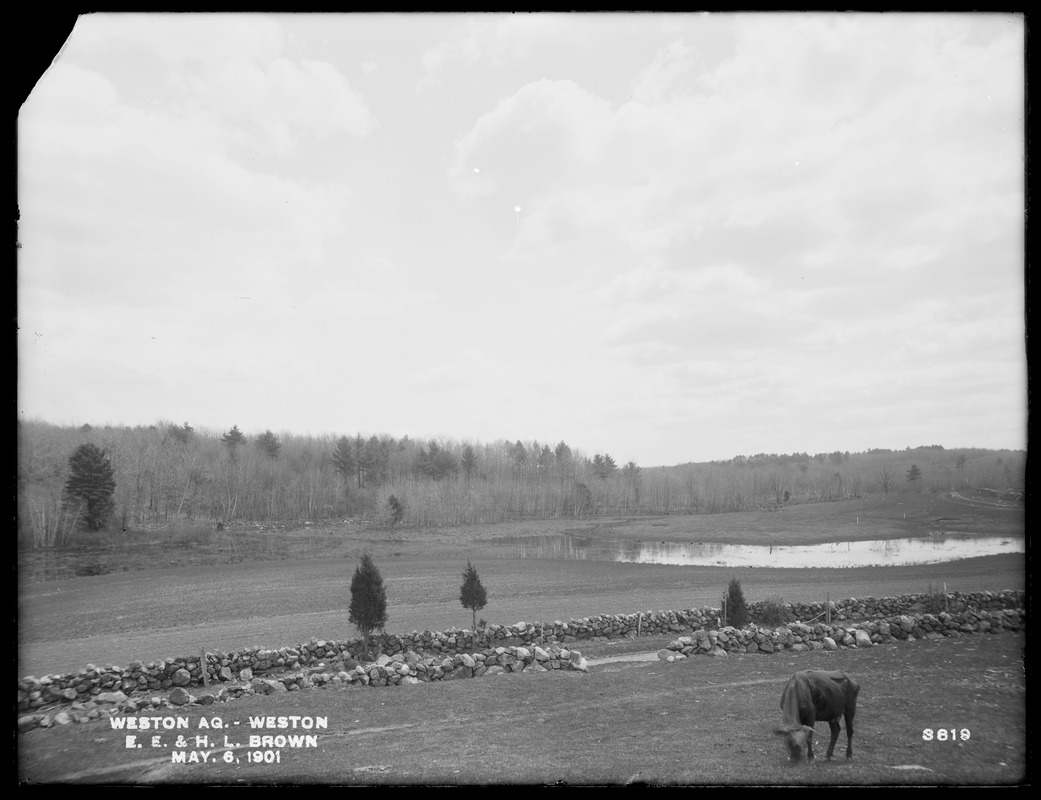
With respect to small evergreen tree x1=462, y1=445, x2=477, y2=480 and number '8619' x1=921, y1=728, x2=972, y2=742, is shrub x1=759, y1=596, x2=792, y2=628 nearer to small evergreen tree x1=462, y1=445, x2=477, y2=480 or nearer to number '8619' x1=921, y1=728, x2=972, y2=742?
number '8619' x1=921, y1=728, x2=972, y2=742

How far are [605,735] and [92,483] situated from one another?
14.7 metres

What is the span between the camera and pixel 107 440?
1487 cm

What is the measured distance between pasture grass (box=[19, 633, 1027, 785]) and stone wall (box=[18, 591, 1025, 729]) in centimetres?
99

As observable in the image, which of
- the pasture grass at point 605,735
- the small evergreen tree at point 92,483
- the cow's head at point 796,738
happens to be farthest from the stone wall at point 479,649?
the cow's head at point 796,738

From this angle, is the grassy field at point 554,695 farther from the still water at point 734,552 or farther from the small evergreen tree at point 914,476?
the still water at point 734,552

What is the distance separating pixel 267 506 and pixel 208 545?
2.86 m

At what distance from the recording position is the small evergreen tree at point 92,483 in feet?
41.2

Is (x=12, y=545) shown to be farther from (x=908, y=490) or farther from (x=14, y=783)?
(x=908, y=490)

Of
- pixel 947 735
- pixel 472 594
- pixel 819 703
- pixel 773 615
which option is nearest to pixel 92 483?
pixel 472 594

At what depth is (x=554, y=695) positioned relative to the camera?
9312 mm

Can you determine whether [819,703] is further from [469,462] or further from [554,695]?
[469,462]

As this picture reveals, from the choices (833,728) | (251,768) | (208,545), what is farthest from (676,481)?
(251,768)

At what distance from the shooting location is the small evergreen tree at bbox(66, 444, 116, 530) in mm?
12555

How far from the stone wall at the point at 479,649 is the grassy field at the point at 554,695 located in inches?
29.8
